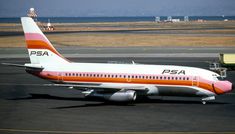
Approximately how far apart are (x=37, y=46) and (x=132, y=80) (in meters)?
11.9

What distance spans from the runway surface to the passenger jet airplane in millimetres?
1352

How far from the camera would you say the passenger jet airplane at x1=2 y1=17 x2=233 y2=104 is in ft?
147

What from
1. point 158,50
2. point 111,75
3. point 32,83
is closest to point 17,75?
point 32,83

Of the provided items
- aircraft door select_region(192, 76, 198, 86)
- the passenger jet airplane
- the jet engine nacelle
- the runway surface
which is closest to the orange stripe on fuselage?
the passenger jet airplane

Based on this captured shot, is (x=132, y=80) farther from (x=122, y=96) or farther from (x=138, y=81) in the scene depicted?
(x=122, y=96)

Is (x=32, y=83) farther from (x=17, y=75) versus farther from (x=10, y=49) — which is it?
(x=10, y=49)

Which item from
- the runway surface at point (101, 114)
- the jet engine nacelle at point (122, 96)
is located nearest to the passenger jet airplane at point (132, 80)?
the jet engine nacelle at point (122, 96)

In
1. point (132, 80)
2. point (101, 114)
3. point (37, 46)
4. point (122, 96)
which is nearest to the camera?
point (101, 114)

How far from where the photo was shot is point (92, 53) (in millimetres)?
101500

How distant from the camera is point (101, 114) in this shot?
135ft

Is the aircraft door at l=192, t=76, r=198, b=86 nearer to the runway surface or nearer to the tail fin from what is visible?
the runway surface

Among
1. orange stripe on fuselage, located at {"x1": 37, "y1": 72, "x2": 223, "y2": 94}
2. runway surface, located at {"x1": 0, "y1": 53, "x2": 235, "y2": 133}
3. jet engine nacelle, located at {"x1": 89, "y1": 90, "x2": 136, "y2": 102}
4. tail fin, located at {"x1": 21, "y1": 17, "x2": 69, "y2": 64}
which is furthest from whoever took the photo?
tail fin, located at {"x1": 21, "y1": 17, "x2": 69, "y2": 64}

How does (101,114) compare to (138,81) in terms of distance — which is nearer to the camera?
(101,114)

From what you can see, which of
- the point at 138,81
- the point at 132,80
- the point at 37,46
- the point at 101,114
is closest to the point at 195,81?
the point at 138,81
